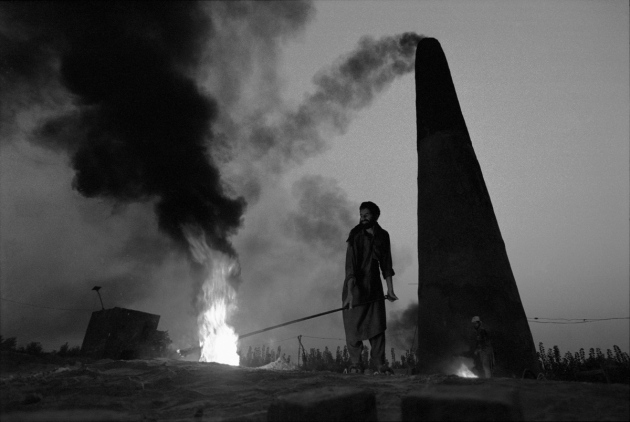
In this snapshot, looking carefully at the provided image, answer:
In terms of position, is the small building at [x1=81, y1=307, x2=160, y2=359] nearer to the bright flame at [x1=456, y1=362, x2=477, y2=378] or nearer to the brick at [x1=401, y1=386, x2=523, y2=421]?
the bright flame at [x1=456, y1=362, x2=477, y2=378]

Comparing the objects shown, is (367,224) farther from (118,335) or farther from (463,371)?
(118,335)

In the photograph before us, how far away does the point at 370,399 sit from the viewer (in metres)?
2.36

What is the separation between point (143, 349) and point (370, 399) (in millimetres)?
10457

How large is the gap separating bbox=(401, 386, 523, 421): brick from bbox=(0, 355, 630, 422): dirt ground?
210 millimetres

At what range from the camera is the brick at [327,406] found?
2096mm

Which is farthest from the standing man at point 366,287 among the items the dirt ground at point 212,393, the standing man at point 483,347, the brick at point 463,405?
the brick at point 463,405

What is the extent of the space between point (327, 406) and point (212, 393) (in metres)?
1.98

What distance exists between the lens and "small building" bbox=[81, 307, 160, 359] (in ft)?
32.4

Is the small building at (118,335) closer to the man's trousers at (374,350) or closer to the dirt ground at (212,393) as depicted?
the dirt ground at (212,393)

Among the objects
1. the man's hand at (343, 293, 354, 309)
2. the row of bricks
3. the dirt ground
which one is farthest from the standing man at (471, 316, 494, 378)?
the row of bricks

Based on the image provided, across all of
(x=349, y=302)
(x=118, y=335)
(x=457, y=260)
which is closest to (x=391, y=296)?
(x=349, y=302)

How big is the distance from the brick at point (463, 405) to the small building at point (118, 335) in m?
10.4

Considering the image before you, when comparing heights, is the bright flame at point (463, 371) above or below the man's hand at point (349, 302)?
below

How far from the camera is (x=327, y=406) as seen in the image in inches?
83.4
